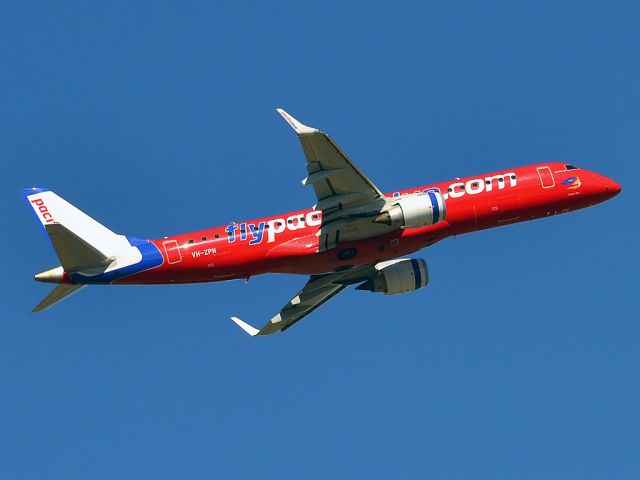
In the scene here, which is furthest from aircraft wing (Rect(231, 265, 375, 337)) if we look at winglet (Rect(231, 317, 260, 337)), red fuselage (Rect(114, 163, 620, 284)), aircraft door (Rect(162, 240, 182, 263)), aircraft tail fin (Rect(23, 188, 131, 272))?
aircraft tail fin (Rect(23, 188, 131, 272))

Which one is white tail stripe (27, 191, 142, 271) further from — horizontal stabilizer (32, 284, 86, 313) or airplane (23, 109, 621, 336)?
horizontal stabilizer (32, 284, 86, 313)

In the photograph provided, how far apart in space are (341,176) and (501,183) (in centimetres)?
1080

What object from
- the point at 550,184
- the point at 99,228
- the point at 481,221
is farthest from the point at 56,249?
the point at 550,184

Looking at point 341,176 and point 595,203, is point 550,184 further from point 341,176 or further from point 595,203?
point 341,176

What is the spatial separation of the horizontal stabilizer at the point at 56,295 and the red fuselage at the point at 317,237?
8.51 feet

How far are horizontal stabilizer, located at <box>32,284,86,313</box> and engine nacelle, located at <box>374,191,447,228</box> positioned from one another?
16.2 meters

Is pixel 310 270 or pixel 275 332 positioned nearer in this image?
pixel 310 270

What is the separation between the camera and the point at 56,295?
62438 millimetres

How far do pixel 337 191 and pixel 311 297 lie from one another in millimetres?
10755

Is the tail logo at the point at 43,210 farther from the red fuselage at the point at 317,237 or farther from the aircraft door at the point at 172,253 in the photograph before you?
the aircraft door at the point at 172,253

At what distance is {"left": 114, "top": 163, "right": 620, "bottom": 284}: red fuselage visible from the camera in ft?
212

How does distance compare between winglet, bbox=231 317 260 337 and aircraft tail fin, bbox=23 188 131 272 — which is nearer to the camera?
aircraft tail fin, bbox=23 188 131 272

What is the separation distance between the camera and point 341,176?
202ft

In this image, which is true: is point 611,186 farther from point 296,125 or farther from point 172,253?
point 172,253
